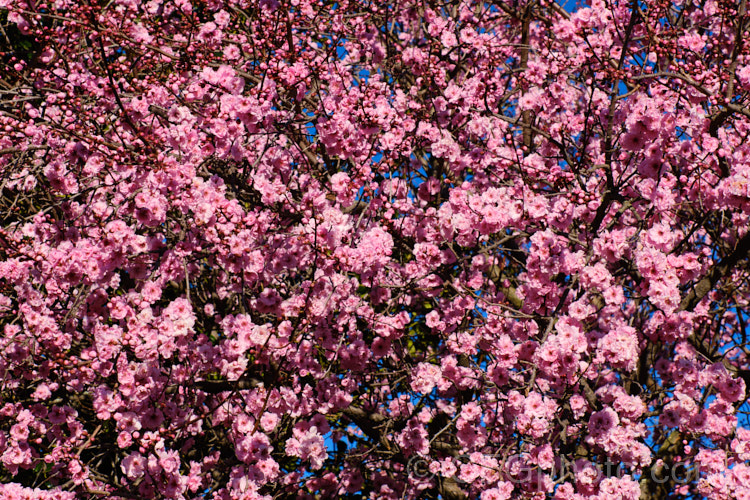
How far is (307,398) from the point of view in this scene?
20.8 ft

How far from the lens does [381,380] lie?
773 centimetres

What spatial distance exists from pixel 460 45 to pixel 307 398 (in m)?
3.98

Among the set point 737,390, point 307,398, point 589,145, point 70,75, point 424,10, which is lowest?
point 307,398

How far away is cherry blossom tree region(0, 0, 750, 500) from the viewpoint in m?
5.29

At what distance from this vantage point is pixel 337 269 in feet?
18.0

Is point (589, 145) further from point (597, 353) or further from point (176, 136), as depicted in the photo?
point (176, 136)

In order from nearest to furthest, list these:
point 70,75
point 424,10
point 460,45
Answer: point 70,75 < point 460,45 < point 424,10

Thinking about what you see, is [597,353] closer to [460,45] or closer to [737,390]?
[737,390]

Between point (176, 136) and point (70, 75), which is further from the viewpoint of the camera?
point (70, 75)

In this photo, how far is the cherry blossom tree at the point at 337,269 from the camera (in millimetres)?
5289

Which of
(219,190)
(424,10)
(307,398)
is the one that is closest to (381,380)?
(307,398)

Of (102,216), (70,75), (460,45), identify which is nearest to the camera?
(102,216)

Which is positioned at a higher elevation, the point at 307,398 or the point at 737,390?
the point at 737,390

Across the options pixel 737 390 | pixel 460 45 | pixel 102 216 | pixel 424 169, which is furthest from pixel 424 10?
pixel 737 390
